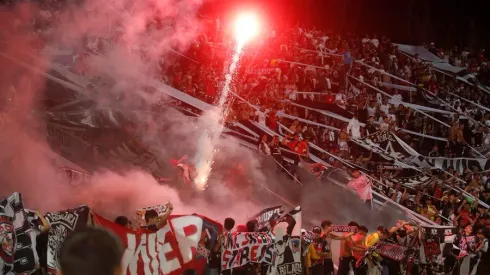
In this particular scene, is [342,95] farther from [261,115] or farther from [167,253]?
[167,253]

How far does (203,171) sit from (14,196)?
4290mm

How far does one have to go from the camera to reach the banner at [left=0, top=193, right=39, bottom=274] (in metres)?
5.31

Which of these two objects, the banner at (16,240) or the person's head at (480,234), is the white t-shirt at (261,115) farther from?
the banner at (16,240)

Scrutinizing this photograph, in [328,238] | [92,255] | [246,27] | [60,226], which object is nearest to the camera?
[92,255]

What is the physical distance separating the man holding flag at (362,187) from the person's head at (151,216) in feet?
14.4

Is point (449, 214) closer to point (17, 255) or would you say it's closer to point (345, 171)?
point (345, 171)

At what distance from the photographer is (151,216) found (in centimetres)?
584

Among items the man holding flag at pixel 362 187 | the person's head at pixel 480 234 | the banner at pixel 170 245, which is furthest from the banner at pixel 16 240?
the person's head at pixel 480 234

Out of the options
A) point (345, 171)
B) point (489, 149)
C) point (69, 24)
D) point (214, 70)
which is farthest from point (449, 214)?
point (69, 24)

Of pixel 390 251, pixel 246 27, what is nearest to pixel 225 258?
pixel 390 251

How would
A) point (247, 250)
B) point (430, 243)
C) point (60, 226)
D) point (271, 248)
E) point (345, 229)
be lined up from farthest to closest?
1. point (430, 243)
2. point (345, 229)
3. point (271, 248)
4. point (247, 250)
5. point (60, 226)

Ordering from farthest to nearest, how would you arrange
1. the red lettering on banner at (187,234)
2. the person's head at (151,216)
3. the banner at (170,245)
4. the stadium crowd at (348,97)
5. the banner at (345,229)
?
the stadium crowd at (348,97) < the banner at (345,229) < the red lettering on banner at (187,234) < the person's head at (151,216) < the banner at (170,245)

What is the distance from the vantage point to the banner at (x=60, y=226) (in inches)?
213

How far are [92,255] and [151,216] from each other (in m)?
3.69
